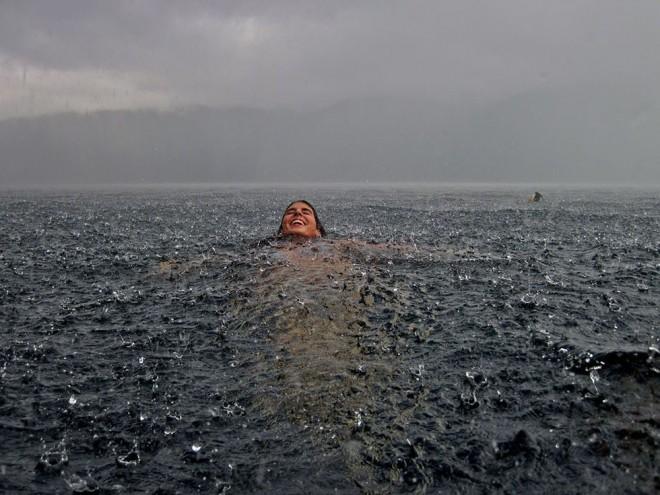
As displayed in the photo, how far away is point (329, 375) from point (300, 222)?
9304 mm

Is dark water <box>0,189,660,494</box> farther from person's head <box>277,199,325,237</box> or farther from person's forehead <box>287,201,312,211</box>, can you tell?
person's forehead <box>287,201,312,211</box>

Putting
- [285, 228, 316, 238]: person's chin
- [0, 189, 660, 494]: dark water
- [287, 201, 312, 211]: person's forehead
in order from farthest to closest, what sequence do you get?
[287, 201, 312, 211]: person's forehead < [285, 228, 316, 238]: person's chin < [0, 189, 660, 494]: dark water

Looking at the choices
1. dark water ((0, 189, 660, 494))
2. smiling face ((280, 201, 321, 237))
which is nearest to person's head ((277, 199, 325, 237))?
smiling face ((280, 201, 321, 237))

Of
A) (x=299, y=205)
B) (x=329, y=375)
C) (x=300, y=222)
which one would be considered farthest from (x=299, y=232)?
(x=329, y=375)

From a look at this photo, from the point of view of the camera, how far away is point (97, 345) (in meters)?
7.65

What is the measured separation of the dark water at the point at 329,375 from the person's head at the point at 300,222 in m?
1.86

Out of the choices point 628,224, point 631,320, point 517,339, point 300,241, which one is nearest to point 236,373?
point 517,339

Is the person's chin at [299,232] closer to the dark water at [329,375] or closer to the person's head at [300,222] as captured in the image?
the person's head at [300,222]

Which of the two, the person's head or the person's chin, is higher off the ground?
the person's head

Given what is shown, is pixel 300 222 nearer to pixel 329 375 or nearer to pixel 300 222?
pixel 300 222

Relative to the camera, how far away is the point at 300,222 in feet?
50.2

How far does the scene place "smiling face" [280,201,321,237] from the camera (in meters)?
15.2

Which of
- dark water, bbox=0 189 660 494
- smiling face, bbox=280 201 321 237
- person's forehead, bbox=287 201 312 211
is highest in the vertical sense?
person's forehead, bbox=287 201 312 211

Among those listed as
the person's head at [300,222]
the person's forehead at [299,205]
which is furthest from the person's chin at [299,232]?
the person's forehead at [299,205]
